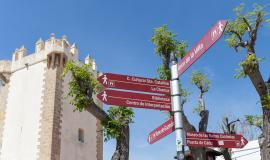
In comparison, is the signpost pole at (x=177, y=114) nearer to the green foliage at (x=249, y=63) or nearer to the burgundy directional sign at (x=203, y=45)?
the burgundy directional sign at (x=203, y=45)

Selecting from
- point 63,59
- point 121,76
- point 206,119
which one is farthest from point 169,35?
point 63,59

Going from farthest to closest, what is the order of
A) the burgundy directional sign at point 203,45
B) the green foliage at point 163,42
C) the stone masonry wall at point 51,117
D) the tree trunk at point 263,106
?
the stone masonry wall at point 51,117 → the green foliage at point 163,42 → the tree trunk at point 263,106 → the burgundy directional sign at point 203,45

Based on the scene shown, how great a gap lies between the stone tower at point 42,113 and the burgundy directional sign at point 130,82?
20.2 metres

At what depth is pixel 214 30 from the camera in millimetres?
7641

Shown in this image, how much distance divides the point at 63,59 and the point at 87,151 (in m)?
7.27

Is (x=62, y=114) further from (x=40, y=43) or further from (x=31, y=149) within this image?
(x=40, y=43)

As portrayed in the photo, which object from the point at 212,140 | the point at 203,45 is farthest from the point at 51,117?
the point at 203,45

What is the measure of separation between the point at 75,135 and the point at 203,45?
24.2 meters

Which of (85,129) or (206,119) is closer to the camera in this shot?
(206,119)

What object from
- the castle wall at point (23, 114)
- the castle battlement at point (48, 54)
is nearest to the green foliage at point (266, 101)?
the castle wall at point (23, 114)

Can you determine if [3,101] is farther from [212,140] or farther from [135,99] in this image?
[212,140]

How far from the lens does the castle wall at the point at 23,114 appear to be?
1161 inches

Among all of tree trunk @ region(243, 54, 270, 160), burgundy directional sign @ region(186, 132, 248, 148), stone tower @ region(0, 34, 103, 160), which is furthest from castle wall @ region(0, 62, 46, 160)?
burgundy directional sign @ region(186, 132, 248, 148)

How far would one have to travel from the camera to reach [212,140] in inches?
354
